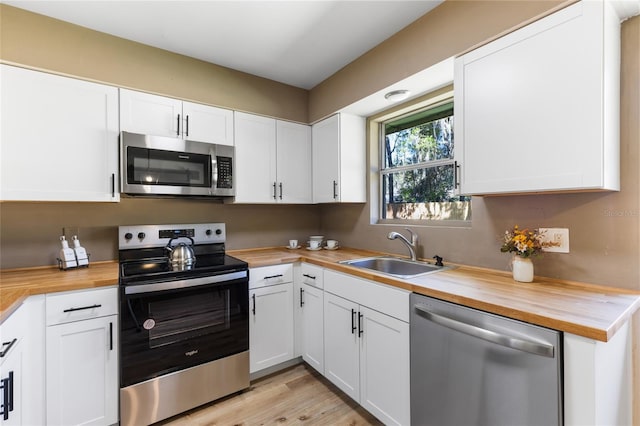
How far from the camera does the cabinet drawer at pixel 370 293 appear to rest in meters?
1.56

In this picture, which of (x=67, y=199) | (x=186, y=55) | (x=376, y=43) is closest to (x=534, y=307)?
(x=376, y=43)

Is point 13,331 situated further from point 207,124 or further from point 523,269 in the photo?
point 523,269

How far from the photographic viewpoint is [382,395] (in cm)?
169

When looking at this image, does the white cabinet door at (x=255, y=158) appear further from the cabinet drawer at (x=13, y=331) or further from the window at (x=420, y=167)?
the cabinet drawer at (x=13, y=331)

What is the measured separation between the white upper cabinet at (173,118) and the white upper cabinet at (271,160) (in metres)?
0.14

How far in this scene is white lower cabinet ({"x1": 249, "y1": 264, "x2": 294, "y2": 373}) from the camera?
7.18 ft

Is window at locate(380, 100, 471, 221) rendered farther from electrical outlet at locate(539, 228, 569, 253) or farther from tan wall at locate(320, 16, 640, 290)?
electrical outlet at locate(539, 228, 569, 253)

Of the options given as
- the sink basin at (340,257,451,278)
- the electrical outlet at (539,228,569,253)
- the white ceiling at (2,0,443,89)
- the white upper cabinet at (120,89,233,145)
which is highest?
the white ceiling at (2,0,443,89)

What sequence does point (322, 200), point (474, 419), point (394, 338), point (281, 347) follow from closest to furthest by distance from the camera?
point (474, 419) → point (394, 338) → point (281, 347) → point (322, 200)

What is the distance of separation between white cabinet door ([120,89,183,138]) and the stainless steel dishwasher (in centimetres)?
203

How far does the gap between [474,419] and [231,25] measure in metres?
2.55

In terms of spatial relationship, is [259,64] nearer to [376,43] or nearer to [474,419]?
[376,43]

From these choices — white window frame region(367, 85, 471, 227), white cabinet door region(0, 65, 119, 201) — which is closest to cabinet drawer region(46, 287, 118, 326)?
white cabinet door region(0, 65, 119, 201)

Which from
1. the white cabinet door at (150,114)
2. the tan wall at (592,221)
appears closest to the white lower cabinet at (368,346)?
the tan wall at (592,221)
